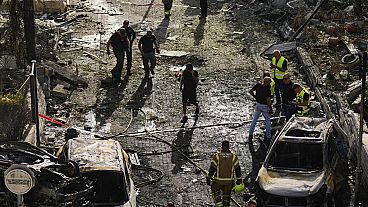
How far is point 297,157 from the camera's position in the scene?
16.3 metres

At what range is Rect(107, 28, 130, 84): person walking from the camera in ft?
80.0

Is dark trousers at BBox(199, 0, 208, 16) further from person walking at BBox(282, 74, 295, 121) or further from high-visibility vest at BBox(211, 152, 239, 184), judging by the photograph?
high-visibility vest at BBox(211, 152, 239, 184)

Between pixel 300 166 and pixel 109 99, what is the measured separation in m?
8.26

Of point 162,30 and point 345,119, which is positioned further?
point 162,30

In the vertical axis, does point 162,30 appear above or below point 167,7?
below

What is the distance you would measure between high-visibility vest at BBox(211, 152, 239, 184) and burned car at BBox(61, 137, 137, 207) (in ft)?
5.13

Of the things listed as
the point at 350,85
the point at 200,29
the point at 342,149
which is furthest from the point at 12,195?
the point at 200,29

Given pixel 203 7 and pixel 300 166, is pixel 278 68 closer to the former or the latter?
pixel 300 166

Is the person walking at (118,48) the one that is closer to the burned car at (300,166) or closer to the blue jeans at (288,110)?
the blue jeans at (288,110)

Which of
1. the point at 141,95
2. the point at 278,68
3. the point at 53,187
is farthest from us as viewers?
the point at 141,95

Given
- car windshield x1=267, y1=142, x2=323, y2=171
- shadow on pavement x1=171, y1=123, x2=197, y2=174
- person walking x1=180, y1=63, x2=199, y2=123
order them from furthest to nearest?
1. person walking x1=180, y1=63, x2=199, y2=123
2. shadow on pavement x1=171, y1=123, x2=197, y2=174
3. car windshield x1=267, y1=142, x2=323, y2=171

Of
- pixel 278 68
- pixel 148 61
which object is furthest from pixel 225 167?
pixel 148 61

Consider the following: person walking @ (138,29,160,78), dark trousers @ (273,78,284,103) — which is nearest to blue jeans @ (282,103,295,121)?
dark trousers @ (273,78,284,103)

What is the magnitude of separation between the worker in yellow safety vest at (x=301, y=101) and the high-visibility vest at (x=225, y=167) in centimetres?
454
